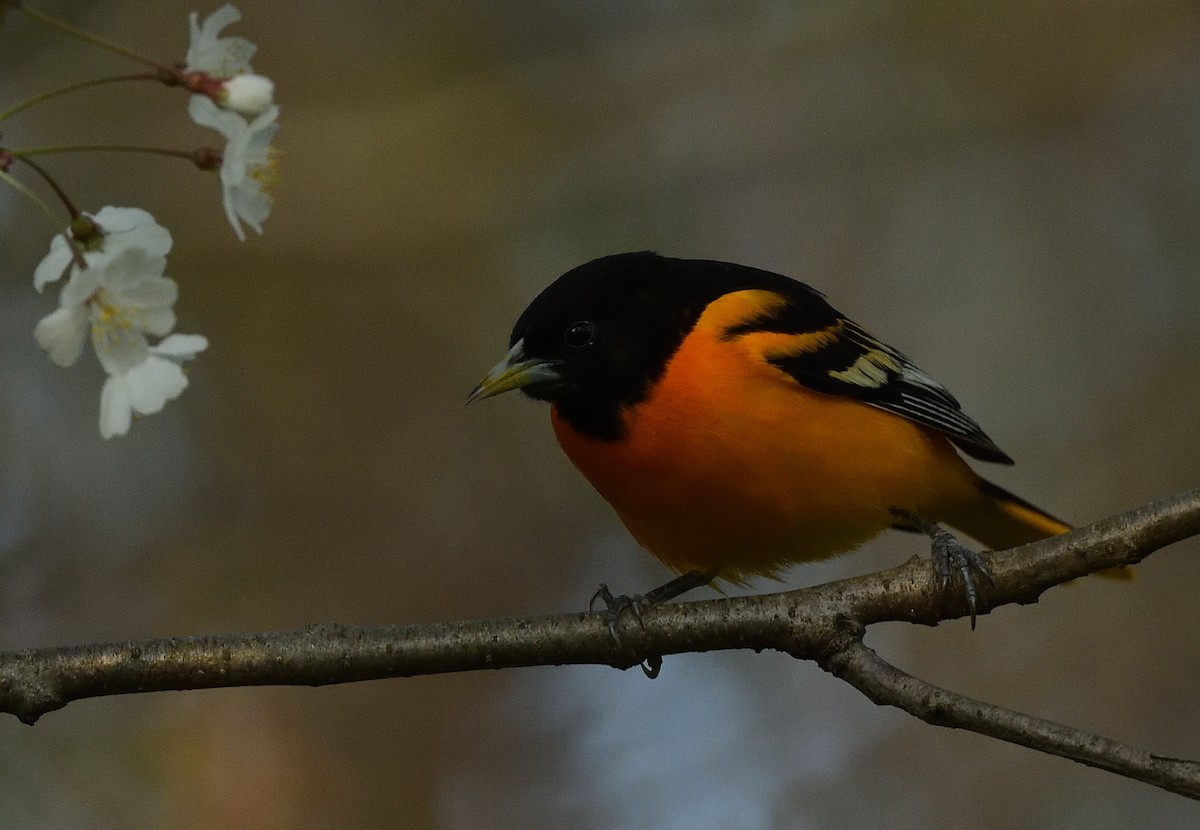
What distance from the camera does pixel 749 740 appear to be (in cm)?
711

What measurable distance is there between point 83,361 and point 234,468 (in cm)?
111

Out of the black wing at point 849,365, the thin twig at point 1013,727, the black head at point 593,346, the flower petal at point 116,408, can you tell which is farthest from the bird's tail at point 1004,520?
the flower petal at point 116,408

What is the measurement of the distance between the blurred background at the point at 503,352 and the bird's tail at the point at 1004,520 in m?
1.79

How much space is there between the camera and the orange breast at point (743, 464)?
14.2ft

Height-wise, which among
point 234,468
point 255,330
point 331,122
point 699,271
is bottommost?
point 234,468

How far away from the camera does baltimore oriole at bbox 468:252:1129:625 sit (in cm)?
436

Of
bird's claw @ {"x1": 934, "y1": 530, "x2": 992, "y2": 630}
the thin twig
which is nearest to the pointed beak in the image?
bird's claw @ {"x1": 934, "y1": 530, "x2": 992, "y2": 630}

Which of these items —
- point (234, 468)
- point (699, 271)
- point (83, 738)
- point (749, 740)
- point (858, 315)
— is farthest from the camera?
point (858, 315)

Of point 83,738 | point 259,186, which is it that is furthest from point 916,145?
point 259,186

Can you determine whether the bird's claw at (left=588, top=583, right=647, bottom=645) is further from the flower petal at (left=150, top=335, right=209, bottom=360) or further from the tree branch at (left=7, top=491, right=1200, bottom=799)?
the flower petal at (left=150, top=335, right=209, bottom=360)

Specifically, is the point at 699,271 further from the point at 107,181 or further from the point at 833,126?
the point at 107,181

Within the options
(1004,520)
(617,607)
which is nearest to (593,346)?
(617,607)

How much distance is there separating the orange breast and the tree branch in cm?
Answer: 81

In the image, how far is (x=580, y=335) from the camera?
4637mm
